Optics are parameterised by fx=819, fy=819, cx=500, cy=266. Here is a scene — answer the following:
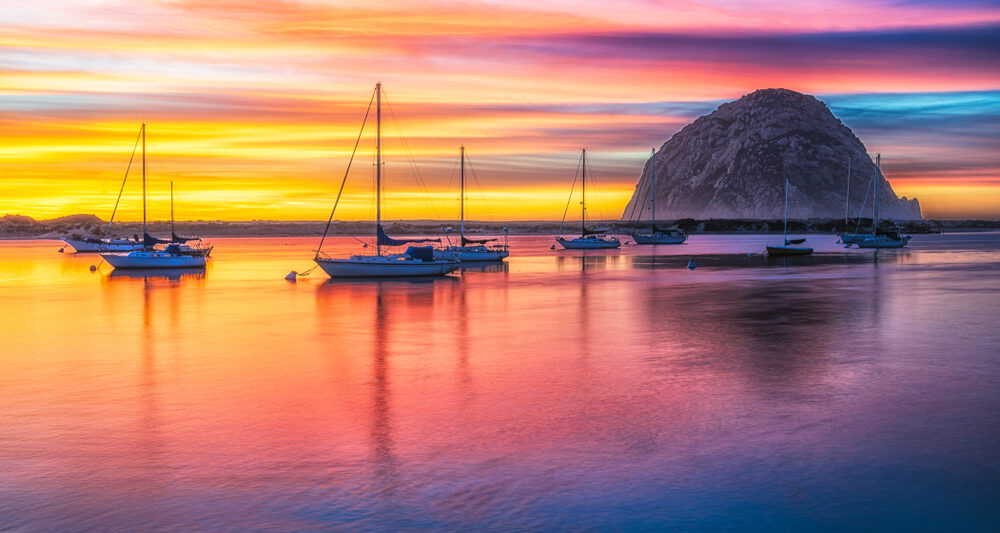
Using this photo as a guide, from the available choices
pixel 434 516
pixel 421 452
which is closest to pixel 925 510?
pixel 434 516

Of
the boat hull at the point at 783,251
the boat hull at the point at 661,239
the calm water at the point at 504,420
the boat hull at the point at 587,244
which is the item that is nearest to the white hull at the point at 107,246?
the boat hull at the point at 587,244

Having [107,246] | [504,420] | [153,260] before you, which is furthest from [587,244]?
[504,420]

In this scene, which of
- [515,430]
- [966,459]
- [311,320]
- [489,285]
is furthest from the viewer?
[489,285]

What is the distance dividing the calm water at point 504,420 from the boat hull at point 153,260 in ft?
99.4

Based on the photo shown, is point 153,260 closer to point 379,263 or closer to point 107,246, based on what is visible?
point 379,263

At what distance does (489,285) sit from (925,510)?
35.0m

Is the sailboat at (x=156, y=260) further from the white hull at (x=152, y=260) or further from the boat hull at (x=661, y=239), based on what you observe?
the boat hull at (x=661, y=239)

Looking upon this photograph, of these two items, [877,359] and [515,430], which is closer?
[515,430]

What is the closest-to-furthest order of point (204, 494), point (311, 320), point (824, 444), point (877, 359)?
1. point (204, 494)
2. point (824, 444)
3. point (877, 359)
4. point (311, 320)

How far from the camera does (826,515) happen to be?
892 cm

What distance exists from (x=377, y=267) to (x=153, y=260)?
21.4 m

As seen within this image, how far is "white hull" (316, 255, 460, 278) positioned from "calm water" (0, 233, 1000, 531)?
1715 centimetres

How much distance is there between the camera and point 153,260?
58.9m

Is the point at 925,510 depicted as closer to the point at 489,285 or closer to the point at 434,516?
the point at 434,516
